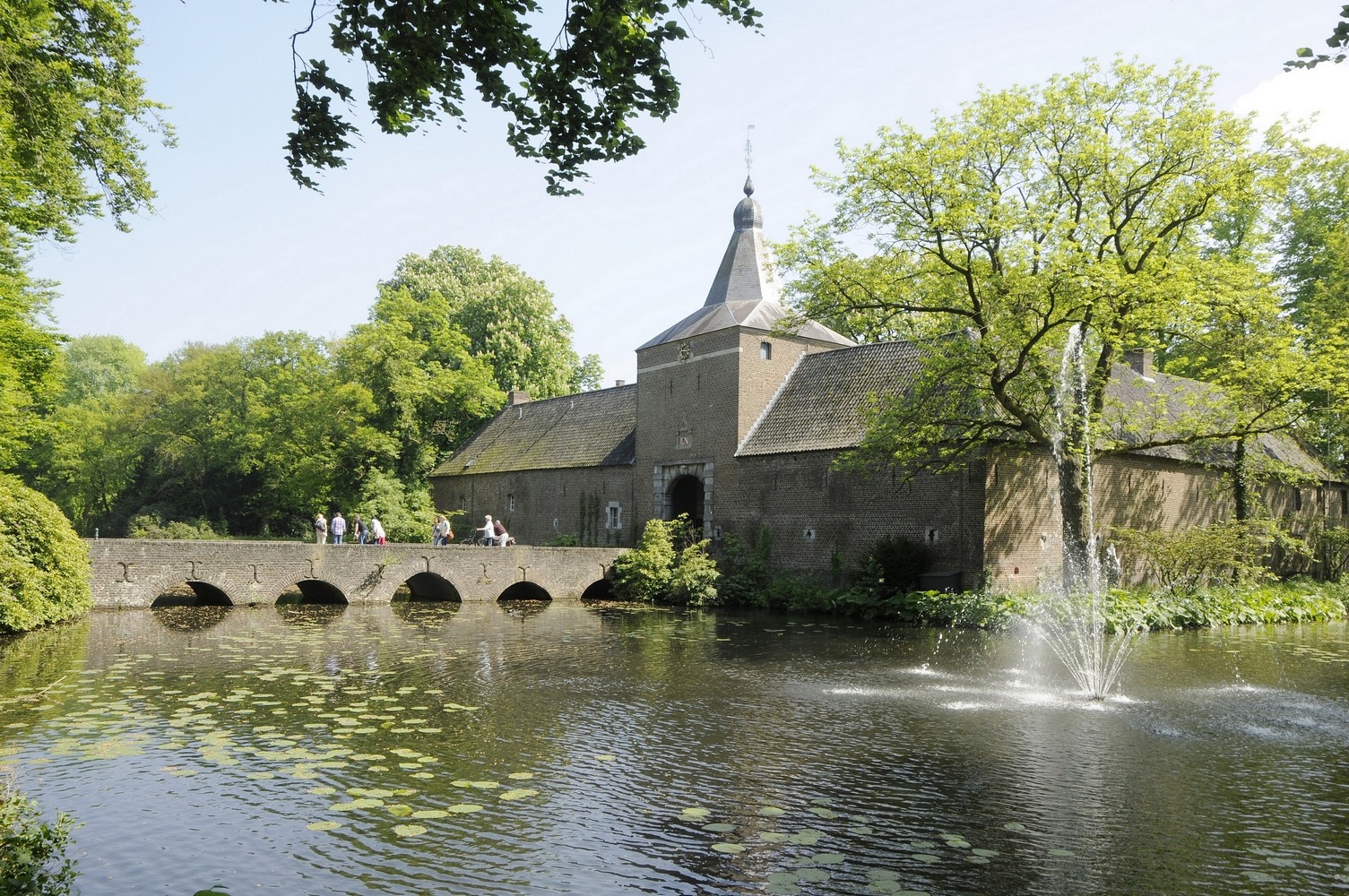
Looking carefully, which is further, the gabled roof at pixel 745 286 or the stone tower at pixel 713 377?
the gabled roof at pixel 745 286

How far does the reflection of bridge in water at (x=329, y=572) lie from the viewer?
19.5 meters

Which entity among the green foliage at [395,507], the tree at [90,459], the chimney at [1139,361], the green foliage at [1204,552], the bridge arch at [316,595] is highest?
the chimney at [1139,361]

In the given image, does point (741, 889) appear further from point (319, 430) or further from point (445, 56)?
point (319, 430)

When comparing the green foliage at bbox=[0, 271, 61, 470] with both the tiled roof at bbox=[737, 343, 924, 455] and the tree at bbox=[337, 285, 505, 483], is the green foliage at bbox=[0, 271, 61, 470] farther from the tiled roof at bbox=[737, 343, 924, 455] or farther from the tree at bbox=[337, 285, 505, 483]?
the tiled roof at bbox=[737, 343, 924, 455]

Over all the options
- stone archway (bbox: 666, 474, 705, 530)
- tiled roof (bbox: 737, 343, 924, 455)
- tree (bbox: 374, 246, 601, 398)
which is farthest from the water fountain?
tree (bbox: 374, 246, 601, 398)

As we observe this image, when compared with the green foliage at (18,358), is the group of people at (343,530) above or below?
below

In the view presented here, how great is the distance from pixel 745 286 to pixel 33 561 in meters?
18.6

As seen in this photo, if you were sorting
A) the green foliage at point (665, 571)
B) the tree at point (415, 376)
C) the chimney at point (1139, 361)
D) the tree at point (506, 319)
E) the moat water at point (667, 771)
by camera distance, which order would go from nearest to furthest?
the moat water at point (667, 771) → the green foliage at point (665, 571) → the chimney at point (1139, 361) → the tree at point (415, 376) → the tree at point (506, 319)

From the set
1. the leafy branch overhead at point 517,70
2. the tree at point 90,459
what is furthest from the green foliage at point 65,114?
the tree at point 90,459

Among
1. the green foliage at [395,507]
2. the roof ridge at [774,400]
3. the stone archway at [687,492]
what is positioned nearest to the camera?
the roof ridge at [774,400]

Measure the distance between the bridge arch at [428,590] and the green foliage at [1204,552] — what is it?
15.7 metres

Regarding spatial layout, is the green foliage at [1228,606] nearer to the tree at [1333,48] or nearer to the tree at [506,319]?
the tree at [1333,48]

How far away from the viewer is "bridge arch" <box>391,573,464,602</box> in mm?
24500

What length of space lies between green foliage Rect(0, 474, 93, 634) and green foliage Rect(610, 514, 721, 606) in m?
12.6
